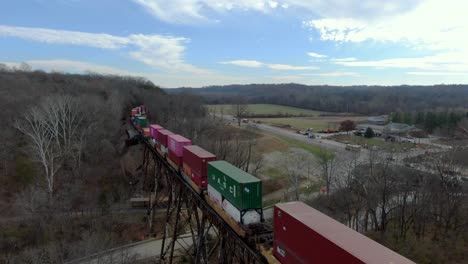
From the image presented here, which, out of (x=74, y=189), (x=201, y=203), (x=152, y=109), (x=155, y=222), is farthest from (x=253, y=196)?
(x=152, y=109)

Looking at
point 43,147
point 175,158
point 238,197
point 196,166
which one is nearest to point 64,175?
point 43,147

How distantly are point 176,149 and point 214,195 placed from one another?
8.24m

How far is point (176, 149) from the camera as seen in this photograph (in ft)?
79.6

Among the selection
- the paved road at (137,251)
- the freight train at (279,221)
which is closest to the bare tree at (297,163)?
the paved road at (137,251)

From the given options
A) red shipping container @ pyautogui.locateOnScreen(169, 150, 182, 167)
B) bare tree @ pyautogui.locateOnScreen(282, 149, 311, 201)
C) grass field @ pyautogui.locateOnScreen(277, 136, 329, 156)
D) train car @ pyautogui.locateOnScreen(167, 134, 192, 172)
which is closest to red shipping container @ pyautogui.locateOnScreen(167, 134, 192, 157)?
train car @ pyautogui.locateOnScreen(167, 134, 192, 172)

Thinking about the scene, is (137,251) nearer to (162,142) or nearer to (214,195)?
(162,142)

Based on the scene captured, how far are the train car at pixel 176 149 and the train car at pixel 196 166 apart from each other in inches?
61.8

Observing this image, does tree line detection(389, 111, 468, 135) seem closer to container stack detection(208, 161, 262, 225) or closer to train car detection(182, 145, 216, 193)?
train car detection(182, 145, 216, 193)

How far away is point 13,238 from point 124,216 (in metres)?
9.61

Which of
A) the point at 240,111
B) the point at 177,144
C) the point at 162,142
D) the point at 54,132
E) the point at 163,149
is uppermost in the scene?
the point at 177,144

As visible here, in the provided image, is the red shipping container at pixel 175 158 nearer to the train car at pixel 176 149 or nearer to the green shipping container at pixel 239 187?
the train car at pixel 176 149

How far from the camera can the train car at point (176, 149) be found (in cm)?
2372

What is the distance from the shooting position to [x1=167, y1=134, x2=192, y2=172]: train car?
77.8ft

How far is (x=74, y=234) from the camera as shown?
2888cm
